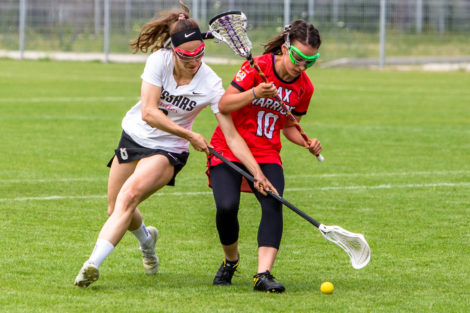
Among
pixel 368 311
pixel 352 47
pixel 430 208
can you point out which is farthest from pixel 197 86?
pixel 352 47

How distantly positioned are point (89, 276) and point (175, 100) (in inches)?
52.3

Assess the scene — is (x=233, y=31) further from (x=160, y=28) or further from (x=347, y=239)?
(x=347, y=239)

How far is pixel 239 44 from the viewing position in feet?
21.1

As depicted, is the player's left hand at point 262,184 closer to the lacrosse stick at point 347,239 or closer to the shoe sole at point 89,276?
the lacrosse stick at point 347,239

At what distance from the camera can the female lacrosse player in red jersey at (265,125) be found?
6.12 meters

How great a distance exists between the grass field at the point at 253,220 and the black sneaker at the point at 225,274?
0.09 metres

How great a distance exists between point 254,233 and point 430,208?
221 centimetres

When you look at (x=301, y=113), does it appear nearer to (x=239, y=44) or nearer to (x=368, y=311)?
(x=239, y=44)

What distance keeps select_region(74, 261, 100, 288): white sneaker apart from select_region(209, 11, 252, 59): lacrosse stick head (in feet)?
5.93

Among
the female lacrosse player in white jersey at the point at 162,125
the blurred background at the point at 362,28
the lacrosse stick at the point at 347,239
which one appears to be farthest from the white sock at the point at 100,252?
the blurred background at the point at 362,28

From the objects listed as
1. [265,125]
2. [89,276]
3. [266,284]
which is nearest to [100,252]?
[89,276]

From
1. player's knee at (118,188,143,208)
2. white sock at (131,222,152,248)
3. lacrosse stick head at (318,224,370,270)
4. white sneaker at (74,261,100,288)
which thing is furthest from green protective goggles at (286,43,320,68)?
white sneaker at (74,261,100,288)

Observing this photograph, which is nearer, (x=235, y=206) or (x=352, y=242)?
(x=235, y=206)

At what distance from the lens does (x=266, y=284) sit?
19.9 ft
